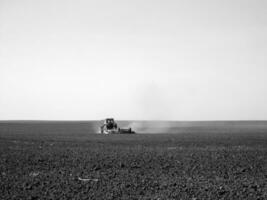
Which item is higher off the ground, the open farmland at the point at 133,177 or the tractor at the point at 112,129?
the tractor at the point at 112,129

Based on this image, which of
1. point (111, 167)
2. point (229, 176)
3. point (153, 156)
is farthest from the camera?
point (153, 156)

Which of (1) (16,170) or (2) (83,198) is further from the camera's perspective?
(1) (16,170)

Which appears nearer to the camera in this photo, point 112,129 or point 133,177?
point 133,177

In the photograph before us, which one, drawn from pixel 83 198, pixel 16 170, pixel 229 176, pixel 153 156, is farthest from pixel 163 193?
pixel 153 156

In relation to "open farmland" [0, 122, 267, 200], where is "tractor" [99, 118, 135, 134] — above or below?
above

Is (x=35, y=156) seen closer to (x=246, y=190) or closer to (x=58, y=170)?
(x=58, y=170)

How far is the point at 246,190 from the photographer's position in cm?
1420

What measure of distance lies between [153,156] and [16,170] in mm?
10176

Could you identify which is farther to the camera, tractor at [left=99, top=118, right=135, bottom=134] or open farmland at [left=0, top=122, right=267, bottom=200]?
tractor at [left=99, top=118, right=135, bottom=134]

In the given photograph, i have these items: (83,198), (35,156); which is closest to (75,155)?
(35,156)

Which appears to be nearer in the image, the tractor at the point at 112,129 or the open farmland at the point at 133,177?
the open farmland at the point at 133,177

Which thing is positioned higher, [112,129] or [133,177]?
[112,129]

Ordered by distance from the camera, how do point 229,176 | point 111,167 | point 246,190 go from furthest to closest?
point 111,167
point 229,176
point 246,190

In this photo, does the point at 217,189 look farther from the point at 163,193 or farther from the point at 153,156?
the point at 153,156
